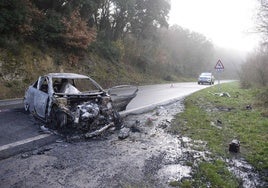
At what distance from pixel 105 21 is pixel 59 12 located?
996 centimetres

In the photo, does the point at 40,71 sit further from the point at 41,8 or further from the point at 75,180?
the point at 75,180

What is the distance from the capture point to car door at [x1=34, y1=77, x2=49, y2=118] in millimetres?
7414

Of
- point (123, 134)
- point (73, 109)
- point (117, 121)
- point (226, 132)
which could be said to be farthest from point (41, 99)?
point (226, 132)

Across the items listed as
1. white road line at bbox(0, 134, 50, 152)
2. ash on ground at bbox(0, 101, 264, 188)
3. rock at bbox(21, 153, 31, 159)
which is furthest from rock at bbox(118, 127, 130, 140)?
rock at bbox(21, 153, 31, 159)

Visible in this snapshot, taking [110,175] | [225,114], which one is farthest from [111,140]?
[225,114]

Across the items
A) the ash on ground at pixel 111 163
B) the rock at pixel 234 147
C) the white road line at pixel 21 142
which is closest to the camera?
the ash on ground at pixel 111 163

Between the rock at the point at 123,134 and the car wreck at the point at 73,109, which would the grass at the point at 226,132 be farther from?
the car wreck at the point at 73,109

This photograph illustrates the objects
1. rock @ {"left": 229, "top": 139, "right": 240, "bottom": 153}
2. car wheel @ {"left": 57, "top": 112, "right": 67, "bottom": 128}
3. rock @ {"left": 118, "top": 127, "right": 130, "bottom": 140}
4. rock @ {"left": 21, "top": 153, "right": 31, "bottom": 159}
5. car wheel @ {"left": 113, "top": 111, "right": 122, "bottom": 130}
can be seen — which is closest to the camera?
rock @ {"left": 21, "top": 153, "right": 31, "bottom": 159}

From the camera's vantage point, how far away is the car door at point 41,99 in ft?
24.3

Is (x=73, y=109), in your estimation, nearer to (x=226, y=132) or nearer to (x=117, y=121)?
(x=117, y=121)

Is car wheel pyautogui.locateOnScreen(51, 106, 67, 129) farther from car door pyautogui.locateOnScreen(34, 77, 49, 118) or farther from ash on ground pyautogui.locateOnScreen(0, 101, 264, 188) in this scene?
ash on ground pyautogui.locateOnScreen(0, 101, 264, 188)

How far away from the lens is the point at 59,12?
2039cm

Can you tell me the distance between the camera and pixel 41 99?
770cm

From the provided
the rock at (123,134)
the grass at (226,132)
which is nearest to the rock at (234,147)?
the grass at (226,132)
